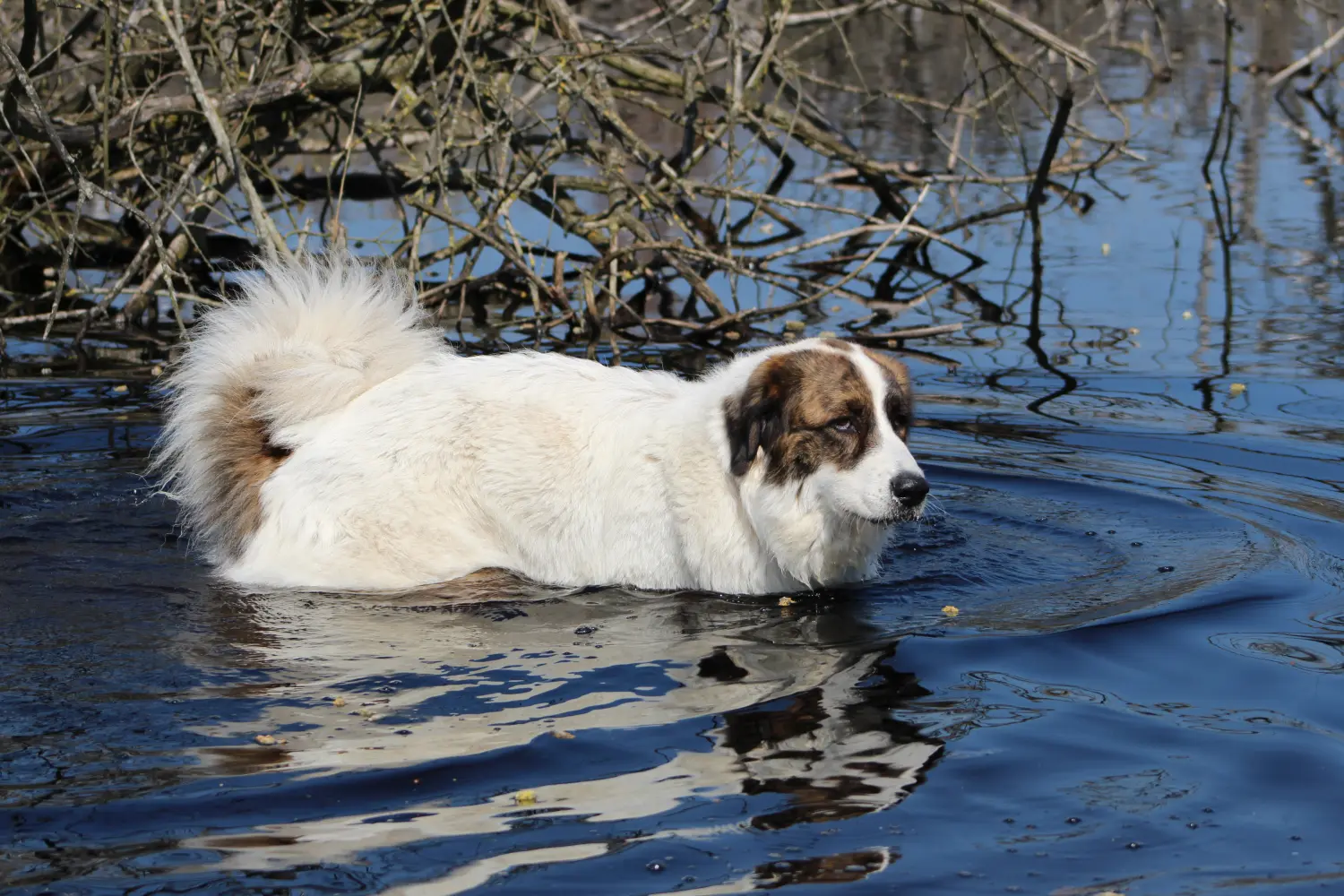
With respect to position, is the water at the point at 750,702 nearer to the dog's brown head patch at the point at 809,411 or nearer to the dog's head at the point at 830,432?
the dog's head at the point at 830,432

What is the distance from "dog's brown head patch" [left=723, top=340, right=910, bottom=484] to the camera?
18.4 ft

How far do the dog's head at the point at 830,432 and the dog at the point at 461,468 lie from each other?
0.02 meters

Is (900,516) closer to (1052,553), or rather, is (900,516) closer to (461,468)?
(1052,553)

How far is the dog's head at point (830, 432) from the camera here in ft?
18.1

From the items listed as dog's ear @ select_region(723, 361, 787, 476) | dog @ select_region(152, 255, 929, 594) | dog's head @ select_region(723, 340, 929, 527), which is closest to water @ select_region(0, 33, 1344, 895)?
dog @ select_region(152, 255, 929, 594)

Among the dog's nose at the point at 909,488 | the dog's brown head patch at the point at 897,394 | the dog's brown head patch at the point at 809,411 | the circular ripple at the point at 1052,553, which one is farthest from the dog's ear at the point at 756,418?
the circular ripple at the point at 1052,553

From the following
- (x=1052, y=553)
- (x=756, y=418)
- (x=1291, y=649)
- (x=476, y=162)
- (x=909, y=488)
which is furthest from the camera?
(x=476, y=162)

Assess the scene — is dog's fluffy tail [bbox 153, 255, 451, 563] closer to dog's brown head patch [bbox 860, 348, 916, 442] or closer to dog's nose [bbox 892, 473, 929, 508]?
dog's brown head patch [bbox 860, 348, 916, 442]

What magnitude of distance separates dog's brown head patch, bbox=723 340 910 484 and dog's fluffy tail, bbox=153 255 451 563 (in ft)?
5.09

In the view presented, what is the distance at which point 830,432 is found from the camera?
564cm

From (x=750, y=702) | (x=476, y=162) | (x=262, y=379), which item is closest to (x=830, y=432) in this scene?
(x=750, y=702)

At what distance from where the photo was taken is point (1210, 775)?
14.3 feet

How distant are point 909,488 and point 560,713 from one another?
148 centimetres

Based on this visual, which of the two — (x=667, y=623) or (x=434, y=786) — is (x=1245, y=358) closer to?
(x=667, y=623)
